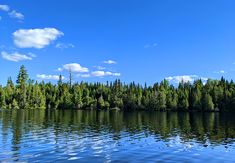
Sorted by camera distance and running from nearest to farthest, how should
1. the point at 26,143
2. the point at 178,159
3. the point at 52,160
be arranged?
the point at 52,160, the point at 178,159, the point at 26,143

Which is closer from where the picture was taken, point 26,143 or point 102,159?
point 102,159

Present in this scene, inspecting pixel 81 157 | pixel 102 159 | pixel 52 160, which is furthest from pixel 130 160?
pixel 52 160

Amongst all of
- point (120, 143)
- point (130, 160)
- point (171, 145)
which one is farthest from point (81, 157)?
point (171, 145)

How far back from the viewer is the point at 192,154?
48.7 meters

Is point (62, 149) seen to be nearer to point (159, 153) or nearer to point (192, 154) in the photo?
point (159, 153)

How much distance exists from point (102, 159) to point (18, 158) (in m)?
9.72

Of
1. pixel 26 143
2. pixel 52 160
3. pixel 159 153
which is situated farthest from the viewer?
pixel 26 143

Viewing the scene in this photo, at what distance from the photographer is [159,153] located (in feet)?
158

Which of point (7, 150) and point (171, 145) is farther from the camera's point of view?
point (171, 145)

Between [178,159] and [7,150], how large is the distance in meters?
22.1

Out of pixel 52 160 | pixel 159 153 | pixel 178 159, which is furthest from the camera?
pixel 159 153

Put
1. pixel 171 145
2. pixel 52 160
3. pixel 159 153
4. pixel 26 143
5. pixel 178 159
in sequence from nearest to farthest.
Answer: pixel 52 160, pixel 178 159, pixel 159 153, pixel 26 143, pixel 171 145

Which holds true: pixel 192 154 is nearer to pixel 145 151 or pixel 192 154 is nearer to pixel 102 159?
pixel 145 151

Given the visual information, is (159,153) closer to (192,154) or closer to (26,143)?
(192,154)
